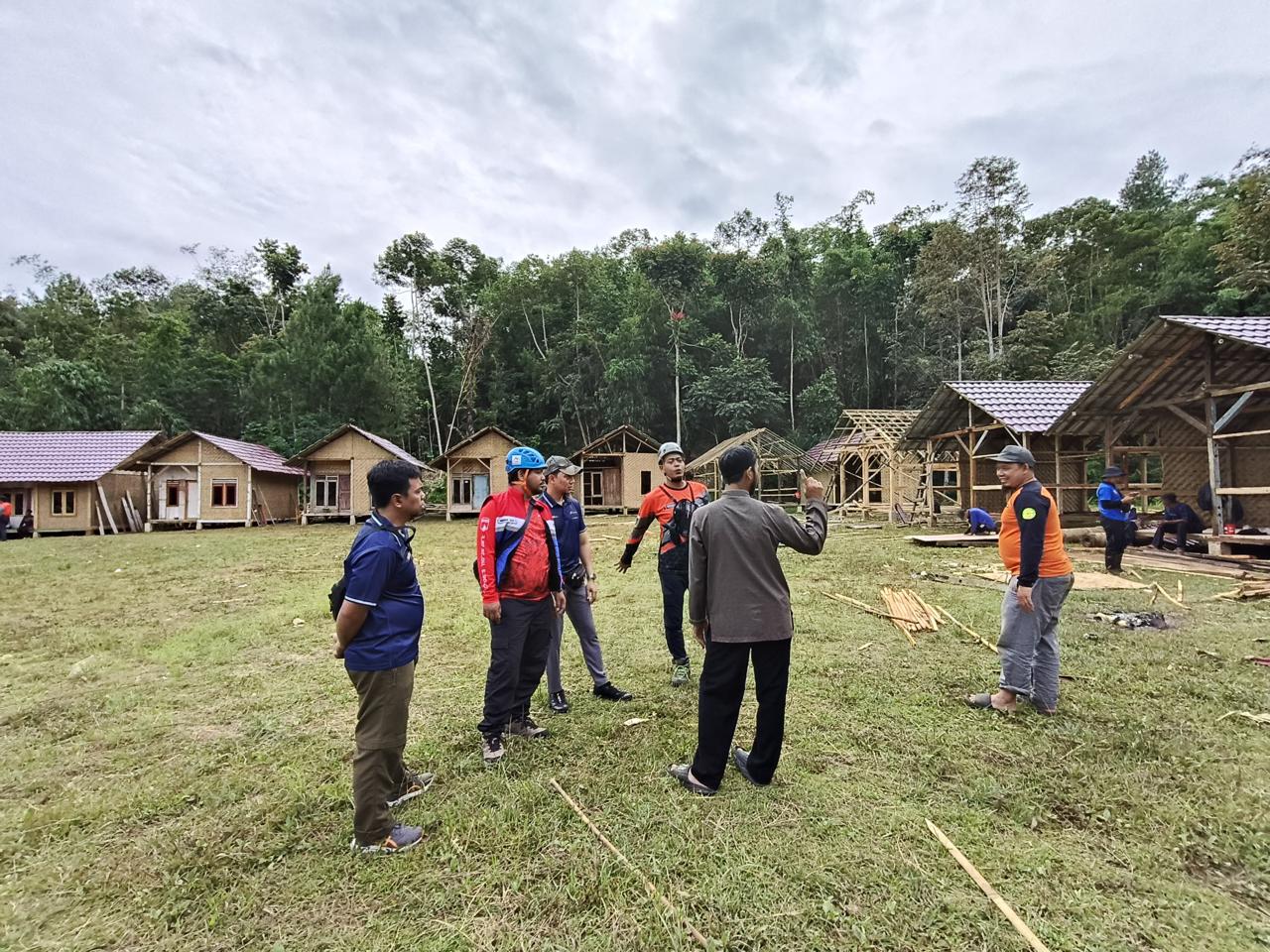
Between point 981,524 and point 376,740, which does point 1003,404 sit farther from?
point 376,740

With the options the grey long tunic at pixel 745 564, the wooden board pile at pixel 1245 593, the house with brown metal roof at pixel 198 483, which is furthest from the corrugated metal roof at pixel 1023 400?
the house with brown metal roof at pixel 198 483

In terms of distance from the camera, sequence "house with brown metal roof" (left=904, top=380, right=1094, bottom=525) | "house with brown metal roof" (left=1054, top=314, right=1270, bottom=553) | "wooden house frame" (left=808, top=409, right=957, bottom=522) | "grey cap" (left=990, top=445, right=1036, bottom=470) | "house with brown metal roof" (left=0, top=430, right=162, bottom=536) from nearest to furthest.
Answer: "grey cap" (left=990, top=445, right=1036, bottom=470), "house with brown metal roof" (left=1054, top=314, right=1270, bottom=553), "house with brown metal roof" (left=904, top=380, right=1094, bottom=525), "wooden house frame" (left=808, top=409, right=957, bottom=522), "house with brown metal roof" (left=0, top=430, right=162, bottom=536)

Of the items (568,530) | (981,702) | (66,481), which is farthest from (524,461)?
(66,481)

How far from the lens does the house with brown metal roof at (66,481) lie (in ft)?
72.8

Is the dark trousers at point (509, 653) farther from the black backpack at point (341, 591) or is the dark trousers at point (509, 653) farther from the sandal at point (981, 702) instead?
the sandal at point (981, 702)

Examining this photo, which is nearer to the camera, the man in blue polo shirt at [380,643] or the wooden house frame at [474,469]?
the man in blue polo shirt at [380,643]

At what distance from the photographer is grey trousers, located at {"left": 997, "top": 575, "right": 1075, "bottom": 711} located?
161 inches

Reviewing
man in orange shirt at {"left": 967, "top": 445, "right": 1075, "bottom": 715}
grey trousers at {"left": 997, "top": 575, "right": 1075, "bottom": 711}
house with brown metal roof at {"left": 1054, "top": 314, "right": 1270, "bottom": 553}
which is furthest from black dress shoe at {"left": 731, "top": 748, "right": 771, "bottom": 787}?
house with brown metal roof at {"left": 1054, "top": 314, "right": 1270, "bottom": 553}

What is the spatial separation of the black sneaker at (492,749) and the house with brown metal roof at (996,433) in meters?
14.4

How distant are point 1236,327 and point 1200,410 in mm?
5270

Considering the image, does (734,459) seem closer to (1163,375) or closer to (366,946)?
(366,946)

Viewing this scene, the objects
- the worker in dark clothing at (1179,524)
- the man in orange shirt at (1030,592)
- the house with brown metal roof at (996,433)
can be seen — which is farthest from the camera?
the house with brown metal roof at (996,433)

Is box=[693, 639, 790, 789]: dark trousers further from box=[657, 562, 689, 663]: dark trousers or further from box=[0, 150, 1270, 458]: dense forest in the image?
box=[0, 150, 1270, 458]: dense forest

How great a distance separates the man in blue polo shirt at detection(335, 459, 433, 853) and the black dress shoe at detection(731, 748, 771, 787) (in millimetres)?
1721
